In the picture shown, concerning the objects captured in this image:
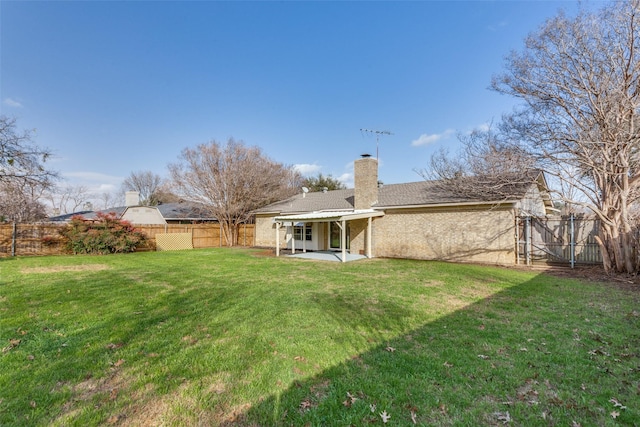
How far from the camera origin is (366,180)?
16.9 m

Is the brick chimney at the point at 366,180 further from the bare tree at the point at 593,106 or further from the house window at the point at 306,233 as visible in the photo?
the bare tree at the point at 593,106

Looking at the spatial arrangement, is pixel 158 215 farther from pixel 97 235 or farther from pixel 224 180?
pixel 97 235

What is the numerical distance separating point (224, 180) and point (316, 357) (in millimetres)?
20943

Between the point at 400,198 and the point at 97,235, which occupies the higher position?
the point at 400,198

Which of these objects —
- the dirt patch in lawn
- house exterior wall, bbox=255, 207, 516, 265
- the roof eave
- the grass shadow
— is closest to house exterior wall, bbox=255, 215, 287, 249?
house exterior wall, bbox=255, 207, 516, 265

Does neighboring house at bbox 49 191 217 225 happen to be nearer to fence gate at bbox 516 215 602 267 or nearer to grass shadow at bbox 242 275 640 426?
fence gate at bbox 516 215 602 267

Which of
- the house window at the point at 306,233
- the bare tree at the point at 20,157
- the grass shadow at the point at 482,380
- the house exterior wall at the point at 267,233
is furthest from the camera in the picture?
the house exterior wall at the point at 267,233

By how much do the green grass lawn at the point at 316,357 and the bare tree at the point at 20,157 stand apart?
767cm

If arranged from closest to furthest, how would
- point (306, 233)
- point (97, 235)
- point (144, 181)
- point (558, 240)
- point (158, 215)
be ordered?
point (558, 240) < point (97, 235) < point (306, 233) < point (158, 215) < point (144, 181)

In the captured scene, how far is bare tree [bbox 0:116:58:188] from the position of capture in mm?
11869

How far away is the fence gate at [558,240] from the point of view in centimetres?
1241

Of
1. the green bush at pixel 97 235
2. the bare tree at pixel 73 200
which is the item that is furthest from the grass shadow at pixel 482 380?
the bare tree at pixel 73 200

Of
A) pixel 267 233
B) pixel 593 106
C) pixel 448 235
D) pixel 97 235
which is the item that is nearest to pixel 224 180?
pixel 267 233

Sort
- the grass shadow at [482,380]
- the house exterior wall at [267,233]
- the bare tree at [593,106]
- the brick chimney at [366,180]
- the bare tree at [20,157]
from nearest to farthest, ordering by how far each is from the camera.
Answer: the grass shadow at [482,380] < the bare tree at [593,106] < the bare tree at [20,157] < the brick chimney at [366,180] < the house exterior wall at [267,233]
